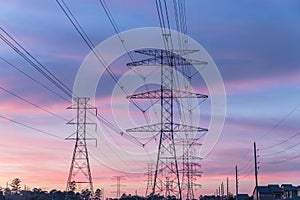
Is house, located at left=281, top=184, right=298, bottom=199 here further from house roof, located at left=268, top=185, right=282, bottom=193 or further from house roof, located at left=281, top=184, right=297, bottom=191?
house roof, located at left=268, top=185, right=282, bottom=193

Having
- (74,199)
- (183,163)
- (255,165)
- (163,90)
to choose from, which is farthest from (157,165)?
(74,199)

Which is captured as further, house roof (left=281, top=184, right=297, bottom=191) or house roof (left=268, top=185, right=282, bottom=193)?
house roof (left=268, top=185, right=282, bottom=193)

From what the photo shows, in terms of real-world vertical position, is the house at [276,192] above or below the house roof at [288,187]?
below

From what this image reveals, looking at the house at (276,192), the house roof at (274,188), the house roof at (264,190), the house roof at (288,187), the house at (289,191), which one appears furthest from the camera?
the house roof at (274,188)

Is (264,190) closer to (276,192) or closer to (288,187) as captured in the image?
(276,192)

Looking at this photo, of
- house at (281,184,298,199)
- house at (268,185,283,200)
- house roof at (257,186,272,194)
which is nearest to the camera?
house at (281,184,298,199)

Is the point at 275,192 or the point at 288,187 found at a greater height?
the point at 288,187

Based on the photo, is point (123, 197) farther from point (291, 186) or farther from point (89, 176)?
point (89, 176)

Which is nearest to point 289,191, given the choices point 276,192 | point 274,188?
point 276,192

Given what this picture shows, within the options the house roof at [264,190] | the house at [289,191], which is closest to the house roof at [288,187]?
the house at [289,191]

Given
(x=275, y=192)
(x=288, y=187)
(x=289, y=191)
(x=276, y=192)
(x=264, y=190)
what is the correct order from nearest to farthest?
(x=289, y=191), (x=288, y=187), (x=276, y=192), (x=275, y=192), (x=264, y=190)

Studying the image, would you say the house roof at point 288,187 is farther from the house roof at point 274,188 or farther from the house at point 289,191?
the house roof at point 274,188

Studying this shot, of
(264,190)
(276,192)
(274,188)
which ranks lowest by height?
(276,192)

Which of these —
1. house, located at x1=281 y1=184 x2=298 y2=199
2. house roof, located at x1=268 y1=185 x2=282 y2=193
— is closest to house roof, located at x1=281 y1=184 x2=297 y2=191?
house, located at x1=281 y1=184 x2=298 y2=199
